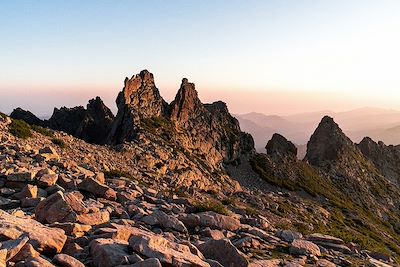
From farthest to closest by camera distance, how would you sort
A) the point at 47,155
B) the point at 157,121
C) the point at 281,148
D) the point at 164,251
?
the point at 281,148
the point at 157,121
the point at 47,155
the point at 164,251

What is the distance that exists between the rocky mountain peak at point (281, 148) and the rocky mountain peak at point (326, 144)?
53.2 ft

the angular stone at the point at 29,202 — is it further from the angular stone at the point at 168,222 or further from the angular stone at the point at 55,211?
the angular stone at the point at 168,222

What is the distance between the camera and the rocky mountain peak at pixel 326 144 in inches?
4961

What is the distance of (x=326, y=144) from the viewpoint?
13012 cm

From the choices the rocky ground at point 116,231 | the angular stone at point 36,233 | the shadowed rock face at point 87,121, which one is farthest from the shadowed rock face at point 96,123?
the angular stone at point 36,233

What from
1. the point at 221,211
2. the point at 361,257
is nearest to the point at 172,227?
the point at 221,211

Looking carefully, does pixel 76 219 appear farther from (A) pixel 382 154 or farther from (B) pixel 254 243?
(A) pixel 382 154

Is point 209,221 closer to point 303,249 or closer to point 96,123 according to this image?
point 303,249

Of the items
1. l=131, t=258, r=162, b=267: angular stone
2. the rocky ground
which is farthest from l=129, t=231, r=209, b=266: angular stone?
l=131, t=258, r=162, b=267: angular stone

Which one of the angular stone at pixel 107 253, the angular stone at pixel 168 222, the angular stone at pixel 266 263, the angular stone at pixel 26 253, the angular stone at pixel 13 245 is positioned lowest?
the angular stone at pixel 266 263

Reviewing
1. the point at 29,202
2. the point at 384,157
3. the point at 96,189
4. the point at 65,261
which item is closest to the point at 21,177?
the point at 29,202

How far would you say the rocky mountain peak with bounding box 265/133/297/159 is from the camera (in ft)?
362

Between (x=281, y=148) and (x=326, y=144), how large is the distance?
2548cm

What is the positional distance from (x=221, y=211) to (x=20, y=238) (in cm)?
1241
